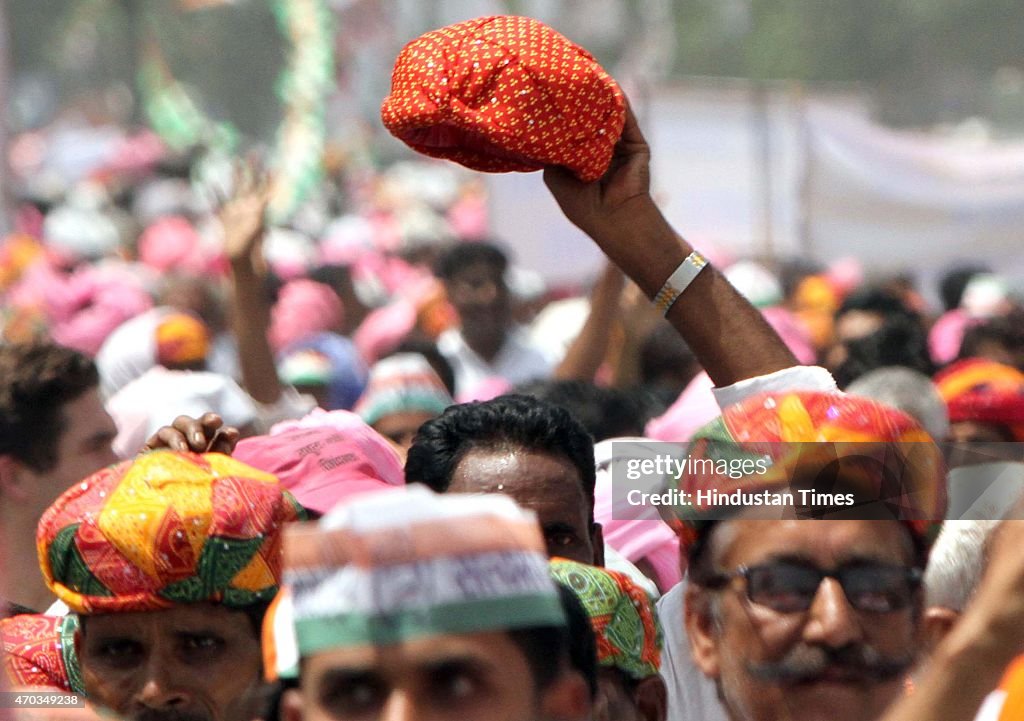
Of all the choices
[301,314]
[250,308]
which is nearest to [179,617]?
[250,308]

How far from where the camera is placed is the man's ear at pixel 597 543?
151 inches

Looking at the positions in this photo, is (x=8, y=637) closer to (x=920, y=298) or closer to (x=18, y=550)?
(x=18, y=550)

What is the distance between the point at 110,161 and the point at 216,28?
4514mm

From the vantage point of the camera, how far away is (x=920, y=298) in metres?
12.3

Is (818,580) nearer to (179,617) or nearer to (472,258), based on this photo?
(179,617)

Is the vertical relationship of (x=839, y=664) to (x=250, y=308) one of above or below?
below

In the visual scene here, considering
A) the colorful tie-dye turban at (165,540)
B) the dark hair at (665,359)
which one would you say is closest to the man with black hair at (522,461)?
the colorful tie-dye turban at (165,540)

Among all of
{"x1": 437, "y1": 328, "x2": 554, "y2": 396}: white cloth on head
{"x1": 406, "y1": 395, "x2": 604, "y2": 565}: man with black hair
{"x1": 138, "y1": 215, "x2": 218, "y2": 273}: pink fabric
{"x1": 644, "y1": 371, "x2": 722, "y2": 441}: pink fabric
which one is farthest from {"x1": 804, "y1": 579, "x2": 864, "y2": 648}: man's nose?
{"x1": 138, "y1": 215, "x2": 218, "y2": 273}: pink fabric

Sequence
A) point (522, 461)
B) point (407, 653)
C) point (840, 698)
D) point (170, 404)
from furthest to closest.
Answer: point (170, 404)
point (522, 461)
point (840, 698)
point (407, 653)

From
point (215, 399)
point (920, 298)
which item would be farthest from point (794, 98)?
point (215, 399)

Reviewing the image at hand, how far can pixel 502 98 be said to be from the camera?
10.7 feet

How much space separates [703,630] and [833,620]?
237mm

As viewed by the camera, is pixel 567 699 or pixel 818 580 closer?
pixel 567 699

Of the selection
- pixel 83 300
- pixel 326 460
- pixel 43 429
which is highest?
pixel 83 300
